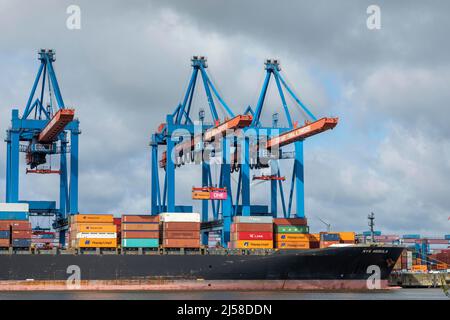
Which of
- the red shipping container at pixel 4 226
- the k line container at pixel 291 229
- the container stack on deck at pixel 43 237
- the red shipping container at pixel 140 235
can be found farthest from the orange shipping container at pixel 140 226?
the container stack on deck at pixel 43 237

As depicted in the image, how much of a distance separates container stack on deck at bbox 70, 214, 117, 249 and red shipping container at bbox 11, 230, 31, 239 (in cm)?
404

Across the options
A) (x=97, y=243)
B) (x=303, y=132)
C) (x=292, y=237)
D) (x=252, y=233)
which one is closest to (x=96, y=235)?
(x=97, y=243)

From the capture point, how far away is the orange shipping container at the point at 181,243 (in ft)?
211

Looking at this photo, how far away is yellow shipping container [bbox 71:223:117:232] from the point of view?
210ft

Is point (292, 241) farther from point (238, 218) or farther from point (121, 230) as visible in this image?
point (121, 230)

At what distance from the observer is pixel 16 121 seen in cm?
7181

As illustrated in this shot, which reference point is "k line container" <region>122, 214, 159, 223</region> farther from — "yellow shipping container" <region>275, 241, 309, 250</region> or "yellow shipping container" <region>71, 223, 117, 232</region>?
"yellow shipping container" <region>275, 241, 309, 250</region>

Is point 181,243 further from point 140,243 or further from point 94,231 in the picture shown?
point 94,231

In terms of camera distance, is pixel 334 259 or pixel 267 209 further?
pixel 267 209

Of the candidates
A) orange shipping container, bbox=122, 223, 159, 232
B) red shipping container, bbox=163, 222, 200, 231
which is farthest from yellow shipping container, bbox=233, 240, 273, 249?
orange shipping container, bbox=122, 223, 159, 232
